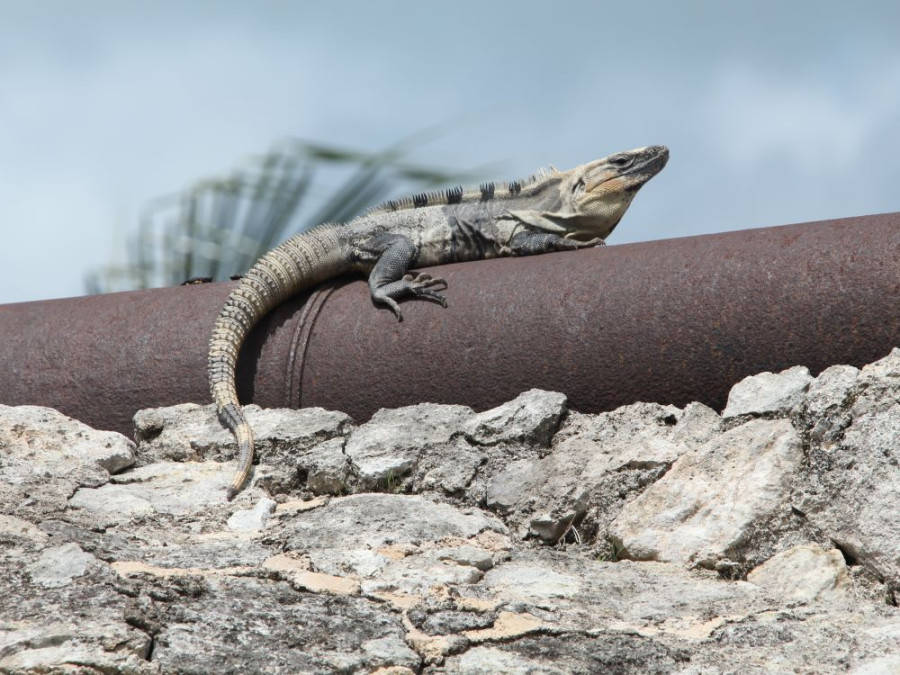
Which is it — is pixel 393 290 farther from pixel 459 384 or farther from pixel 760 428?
pixel 760 428

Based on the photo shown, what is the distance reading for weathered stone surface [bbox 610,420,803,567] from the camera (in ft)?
10.5

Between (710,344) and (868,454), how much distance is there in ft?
2.58

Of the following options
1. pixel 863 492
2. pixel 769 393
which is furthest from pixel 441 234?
pixel 863 492

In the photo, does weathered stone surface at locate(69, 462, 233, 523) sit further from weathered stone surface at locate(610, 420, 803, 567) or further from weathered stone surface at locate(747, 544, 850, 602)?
weathered stone surface at locate(747, 544, 850, 602)

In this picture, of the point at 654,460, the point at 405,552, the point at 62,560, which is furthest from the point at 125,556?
the point at 654,460

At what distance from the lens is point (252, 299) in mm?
A: 4699

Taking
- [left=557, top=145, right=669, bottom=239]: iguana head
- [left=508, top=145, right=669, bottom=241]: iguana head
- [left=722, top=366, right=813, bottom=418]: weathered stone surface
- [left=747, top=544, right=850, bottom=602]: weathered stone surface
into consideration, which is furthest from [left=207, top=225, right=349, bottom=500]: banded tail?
[left=747, top=544, right=850, bottom=602]: weathered stone surface

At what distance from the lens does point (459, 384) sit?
13.6 feet

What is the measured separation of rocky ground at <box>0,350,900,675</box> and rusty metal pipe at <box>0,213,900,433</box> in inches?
6.2

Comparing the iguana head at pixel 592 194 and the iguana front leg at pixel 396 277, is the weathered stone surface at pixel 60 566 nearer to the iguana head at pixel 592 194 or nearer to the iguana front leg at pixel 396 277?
the iguana front leg at pixel 396 277

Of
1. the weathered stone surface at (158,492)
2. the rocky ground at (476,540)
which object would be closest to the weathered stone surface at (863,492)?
the rocky ground at (476,540)

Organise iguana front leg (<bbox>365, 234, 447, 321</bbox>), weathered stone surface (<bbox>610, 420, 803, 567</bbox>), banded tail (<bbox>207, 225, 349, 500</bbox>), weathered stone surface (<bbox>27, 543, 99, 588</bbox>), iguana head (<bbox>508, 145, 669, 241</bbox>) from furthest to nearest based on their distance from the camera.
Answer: iguana head (<bbox>508, 145, 669, 241</bbox>) → iguana front leg (<bbox>365, 234, 447, 321</bbox>) → banded tail (<bbox>207, 225, 349, 500</bbox>) → weathered stone surface (<bbox>610, 420, 803, 567</bbox>) → weathered stone surface (<bbox>27, 543, 99, 588</bbox>)

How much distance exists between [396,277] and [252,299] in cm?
58

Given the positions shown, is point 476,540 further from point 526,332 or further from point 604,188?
point 604,188
